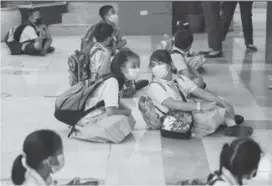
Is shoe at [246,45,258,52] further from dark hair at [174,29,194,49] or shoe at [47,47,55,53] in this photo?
dark hair at [174,29,194,49]

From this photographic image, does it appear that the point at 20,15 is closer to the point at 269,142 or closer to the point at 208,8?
the point at 208,8

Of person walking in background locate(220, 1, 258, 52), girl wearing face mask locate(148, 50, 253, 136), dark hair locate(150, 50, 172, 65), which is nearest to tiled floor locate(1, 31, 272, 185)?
Answer: girl wearing face mask locate(148, 50, 253, 136)

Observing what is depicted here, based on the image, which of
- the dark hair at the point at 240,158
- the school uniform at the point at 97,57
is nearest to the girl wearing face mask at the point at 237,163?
the dark hair at the point at 240,158

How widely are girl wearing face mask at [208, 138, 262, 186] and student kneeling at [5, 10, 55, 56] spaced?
7.64 metres

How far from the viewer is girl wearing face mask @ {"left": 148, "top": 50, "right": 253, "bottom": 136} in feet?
19.5

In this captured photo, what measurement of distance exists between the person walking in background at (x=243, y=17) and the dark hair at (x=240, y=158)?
288 inches

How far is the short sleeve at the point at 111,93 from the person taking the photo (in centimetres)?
575

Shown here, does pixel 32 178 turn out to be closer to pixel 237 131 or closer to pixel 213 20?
pixel 237 131

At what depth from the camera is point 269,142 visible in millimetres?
6023

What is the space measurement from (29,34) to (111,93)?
17.7 feet

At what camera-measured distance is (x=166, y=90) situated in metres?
6.00

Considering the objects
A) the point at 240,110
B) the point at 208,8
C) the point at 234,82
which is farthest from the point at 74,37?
the point at 240,110

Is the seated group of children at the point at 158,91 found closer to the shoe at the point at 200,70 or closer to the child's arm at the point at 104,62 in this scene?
the child's arm at the point at 104,62

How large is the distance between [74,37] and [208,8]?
3.64 meters
